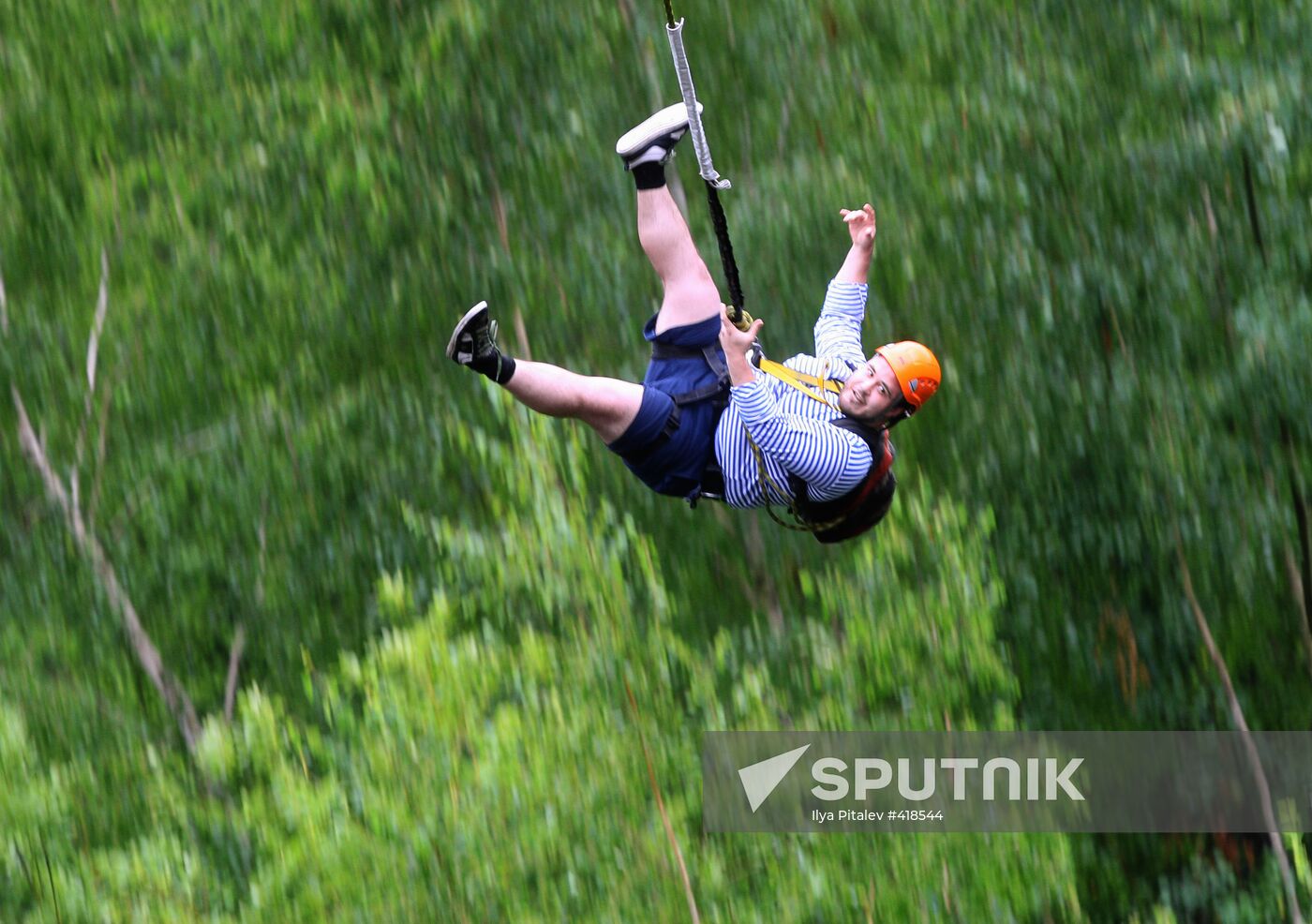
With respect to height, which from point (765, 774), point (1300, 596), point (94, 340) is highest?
point (94, 340)

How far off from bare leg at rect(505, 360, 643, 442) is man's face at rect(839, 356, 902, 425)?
23.6 inches

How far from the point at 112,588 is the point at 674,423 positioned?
6096 mm

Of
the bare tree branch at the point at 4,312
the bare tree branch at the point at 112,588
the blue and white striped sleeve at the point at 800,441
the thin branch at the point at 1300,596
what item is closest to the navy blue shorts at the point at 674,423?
the blue and white striped sleeve at the point at 800,441

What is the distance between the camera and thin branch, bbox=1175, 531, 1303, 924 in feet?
29.3

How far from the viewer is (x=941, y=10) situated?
363 inches

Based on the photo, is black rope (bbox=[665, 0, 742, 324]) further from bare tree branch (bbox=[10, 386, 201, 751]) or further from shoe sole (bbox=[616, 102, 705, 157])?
bare tree branch (bbox=[10, 386, 201, 751])

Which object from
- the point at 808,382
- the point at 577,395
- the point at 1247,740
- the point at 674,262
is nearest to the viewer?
the point at 577,395

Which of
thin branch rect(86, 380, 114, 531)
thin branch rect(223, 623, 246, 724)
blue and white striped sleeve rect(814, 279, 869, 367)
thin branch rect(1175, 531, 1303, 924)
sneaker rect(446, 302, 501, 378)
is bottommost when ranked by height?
thin branch rect(1175, 531, 1303, 924)

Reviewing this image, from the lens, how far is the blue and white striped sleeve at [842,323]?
17.8ft

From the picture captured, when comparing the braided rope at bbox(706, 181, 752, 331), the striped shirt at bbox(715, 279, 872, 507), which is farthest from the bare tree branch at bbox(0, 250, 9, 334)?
the braided rope at bbox(706, 181, 752, 331)

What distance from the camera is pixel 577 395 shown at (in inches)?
205

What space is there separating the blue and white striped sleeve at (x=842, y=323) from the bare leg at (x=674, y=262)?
321 mm

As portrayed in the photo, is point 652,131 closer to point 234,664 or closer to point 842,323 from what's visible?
point 842,323

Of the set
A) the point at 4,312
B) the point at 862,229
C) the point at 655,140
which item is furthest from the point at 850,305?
the point at 4,312
